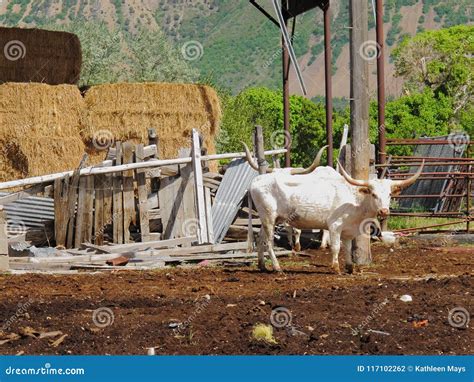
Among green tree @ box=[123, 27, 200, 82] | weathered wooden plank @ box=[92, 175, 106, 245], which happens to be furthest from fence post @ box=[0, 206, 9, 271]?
green tree @ box=[123, 27, 200, 82]

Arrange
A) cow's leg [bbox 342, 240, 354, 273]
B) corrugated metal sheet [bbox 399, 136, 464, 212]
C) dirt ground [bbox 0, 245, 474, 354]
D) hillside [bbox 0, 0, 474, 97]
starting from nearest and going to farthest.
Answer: dirt ground [bbox 0, 245, 474, 354]
cow's leg [bbox 342, 240, 354, 273]
corrugated metal sheet [bbox 399, 136, 464, 212]
hillside [bbox 0, 0, 474, 97]

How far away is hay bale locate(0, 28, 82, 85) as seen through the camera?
22609 mm

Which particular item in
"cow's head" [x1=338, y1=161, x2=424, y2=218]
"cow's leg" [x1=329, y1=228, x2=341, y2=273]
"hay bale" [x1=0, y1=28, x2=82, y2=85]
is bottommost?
"cow's leg" [x1=329, y1=228, x2=341, y2=273]

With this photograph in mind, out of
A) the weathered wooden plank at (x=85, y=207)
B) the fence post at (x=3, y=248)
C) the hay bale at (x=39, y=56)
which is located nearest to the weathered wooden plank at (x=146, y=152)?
the weathered wooden plank at (x=85, y=207)

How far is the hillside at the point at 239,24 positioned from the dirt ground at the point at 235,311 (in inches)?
4599

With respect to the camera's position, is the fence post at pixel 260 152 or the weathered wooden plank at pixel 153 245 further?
the fence post at pixel 260 152

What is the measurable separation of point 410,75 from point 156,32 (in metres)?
47.0

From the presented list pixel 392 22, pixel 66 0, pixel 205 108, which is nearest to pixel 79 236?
pixel 205 108

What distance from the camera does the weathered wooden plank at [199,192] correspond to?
56.0 ft

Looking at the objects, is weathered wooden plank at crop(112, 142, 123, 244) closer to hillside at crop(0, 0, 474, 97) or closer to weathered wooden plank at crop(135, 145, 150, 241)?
weathered wooden plank at crop(135, 145, 150, 241)

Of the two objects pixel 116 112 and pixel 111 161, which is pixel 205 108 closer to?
pixel 116 112

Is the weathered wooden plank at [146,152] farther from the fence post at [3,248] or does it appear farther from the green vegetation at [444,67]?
the green vegetation at [444,67]

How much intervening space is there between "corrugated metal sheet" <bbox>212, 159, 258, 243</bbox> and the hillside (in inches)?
4391

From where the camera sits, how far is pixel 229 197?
1788cm
